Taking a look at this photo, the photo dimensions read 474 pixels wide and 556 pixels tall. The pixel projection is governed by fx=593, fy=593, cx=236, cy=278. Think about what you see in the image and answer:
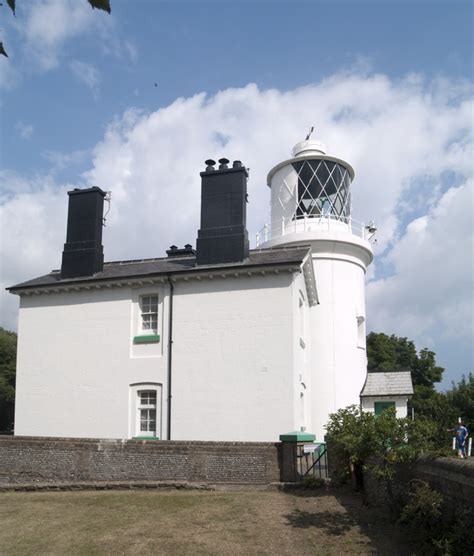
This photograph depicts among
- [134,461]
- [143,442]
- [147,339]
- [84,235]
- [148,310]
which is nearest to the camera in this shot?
[134,461]

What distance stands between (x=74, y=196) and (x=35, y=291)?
3.76 meters

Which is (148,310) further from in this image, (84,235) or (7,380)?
(7,380)

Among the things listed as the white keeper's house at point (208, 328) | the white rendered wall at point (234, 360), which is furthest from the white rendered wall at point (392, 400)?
the white rendered wall at point (234, 360)

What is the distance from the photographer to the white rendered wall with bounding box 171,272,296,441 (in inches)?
672

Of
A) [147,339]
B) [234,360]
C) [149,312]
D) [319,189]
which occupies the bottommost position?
[234,360]

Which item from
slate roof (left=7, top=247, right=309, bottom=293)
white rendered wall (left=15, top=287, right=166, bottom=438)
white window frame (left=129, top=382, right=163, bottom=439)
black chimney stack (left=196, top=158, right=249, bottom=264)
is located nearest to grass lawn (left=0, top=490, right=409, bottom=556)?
white window frame (left=129, top=382, right=163, bottom=439)

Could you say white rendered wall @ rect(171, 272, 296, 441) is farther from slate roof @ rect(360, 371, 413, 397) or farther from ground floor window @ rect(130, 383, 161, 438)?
slate roof @ rect(360, 371, 413, 397)

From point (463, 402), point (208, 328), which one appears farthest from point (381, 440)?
point (463, 402)

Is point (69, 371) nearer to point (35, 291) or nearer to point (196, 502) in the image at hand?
point (35, 291)

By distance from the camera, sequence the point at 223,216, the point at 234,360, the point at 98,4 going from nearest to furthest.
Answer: the point at 98,4 → the point at 234,360 → the point at 223,216

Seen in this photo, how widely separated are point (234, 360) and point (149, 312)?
3554 millimetres

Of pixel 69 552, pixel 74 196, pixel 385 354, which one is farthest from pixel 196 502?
pixel 385 354

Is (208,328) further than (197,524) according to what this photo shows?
Yes

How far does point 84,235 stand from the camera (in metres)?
21.2
